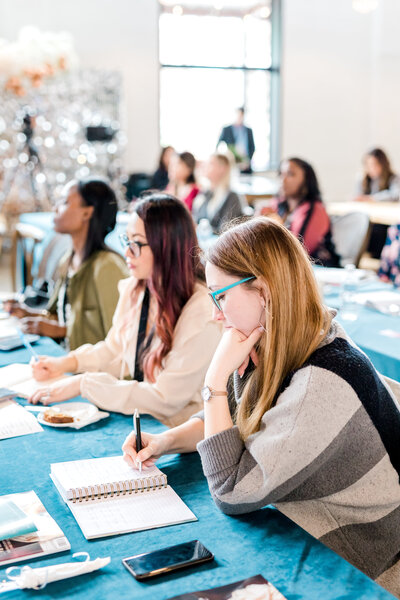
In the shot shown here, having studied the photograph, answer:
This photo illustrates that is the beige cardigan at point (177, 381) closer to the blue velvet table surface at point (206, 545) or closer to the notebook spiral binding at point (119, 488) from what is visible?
the blue velvet table surface at point (206, 545)

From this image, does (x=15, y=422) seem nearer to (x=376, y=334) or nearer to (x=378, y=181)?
(x=376, y=334)

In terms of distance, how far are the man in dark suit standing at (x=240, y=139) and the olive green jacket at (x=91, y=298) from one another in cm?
734

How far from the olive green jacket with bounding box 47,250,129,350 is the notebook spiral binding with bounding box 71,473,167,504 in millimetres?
1444

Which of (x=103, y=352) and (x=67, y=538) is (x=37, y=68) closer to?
(x=103, y=352)

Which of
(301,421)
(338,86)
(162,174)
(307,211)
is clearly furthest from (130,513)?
(338,86)

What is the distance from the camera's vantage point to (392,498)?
4.32 ft

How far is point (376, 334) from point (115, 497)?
158 cm

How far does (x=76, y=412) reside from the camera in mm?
1890

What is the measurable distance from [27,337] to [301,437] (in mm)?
1679

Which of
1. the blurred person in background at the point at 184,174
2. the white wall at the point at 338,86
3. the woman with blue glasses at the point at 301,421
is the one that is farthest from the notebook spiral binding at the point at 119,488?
the white wall at the point at 338,86

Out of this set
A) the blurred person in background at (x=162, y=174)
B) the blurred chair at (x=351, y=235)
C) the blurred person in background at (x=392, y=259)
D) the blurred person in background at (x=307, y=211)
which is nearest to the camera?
the blurred person in background at (x=392, y=259)

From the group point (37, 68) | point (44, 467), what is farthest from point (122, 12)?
point (44, 467)

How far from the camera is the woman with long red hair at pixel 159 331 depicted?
1986mm

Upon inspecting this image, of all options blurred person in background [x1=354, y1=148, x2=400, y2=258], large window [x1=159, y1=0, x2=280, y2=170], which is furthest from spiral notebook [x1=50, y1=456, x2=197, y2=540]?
large window [x1=159, y1=0, x2=280, y2=170]
